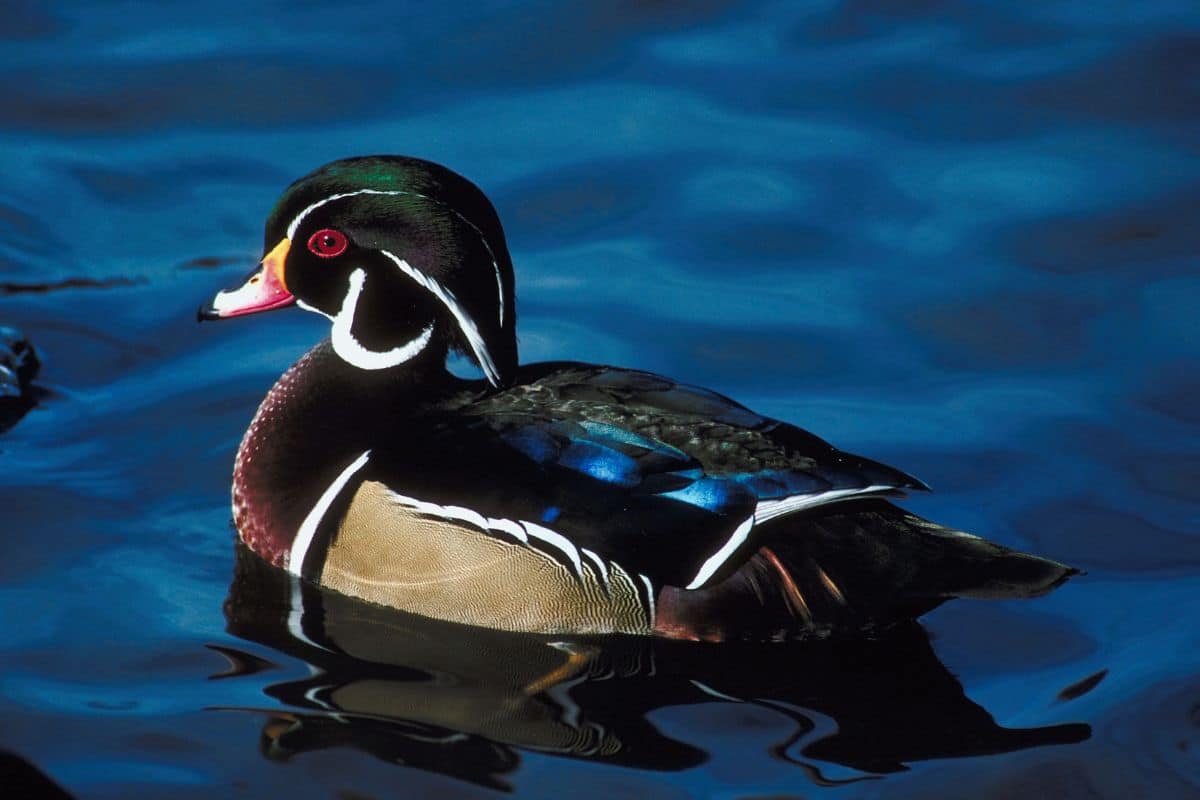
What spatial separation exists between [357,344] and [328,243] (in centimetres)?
38

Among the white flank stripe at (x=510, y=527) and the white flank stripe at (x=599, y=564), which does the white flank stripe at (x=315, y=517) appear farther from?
the white flank stripe at (x=599, y=564)

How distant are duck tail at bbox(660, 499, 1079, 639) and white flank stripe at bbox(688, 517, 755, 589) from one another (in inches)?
2.0

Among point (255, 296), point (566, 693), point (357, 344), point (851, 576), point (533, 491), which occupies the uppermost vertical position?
point (255, 296)

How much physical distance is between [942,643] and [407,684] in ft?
5.51

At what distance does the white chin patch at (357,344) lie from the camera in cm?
628

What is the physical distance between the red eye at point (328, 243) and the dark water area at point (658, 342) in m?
1.06

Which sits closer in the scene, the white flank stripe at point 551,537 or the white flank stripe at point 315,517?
the white flank stripe at point 551,537

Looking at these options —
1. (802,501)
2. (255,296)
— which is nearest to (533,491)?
(802,501)

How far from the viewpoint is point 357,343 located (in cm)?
637

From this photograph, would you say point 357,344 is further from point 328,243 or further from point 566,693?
point 566,693

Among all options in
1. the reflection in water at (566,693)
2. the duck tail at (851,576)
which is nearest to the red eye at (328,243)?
the reflection in water at (566,693)

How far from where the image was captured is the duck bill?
20.8 feet

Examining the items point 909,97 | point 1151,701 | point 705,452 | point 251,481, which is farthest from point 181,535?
point 909,97

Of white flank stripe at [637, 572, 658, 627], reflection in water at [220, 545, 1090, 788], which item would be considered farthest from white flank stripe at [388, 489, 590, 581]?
reflection in water at [220, 545, 1090, 788]
